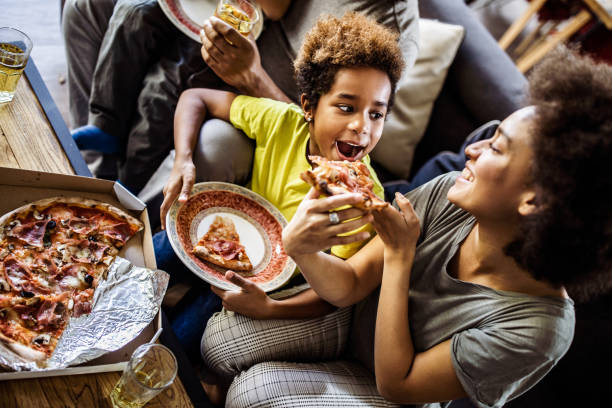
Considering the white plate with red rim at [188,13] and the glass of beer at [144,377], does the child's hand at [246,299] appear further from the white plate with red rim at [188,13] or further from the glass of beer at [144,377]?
the white plate with red rim at [188,13]

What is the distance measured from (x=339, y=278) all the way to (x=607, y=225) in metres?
0.68

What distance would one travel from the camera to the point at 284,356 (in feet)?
5.14

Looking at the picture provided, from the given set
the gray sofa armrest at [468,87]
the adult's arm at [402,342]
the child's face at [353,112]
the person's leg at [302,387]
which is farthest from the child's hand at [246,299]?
the gray sofa armrest at [468,87]

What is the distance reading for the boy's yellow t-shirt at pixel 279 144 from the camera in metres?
1.68

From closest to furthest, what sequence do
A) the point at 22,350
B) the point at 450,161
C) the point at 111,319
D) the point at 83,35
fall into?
the point at 22,350 < the point at 111,319 < the point at 83,35 < the point at 450,161

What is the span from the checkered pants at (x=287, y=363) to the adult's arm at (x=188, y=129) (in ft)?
1.50

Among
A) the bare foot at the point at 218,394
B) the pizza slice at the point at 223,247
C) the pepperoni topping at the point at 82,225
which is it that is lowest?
the bare foot at the point at 218,394

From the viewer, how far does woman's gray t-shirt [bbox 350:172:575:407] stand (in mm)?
1159

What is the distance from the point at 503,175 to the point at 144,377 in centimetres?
97

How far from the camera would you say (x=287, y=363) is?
152 cm

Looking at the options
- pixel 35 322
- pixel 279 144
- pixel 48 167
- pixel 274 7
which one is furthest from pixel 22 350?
pixel 274 7

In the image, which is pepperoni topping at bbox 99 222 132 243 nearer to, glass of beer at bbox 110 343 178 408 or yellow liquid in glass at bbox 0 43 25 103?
glass of beer at bbox 110 343 178 408

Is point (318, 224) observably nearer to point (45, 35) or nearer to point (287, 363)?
point (287, 363)

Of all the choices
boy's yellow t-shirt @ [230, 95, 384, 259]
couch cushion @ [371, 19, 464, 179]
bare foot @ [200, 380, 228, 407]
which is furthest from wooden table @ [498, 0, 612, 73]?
bare foot @ [200, 380, 228, 407]
